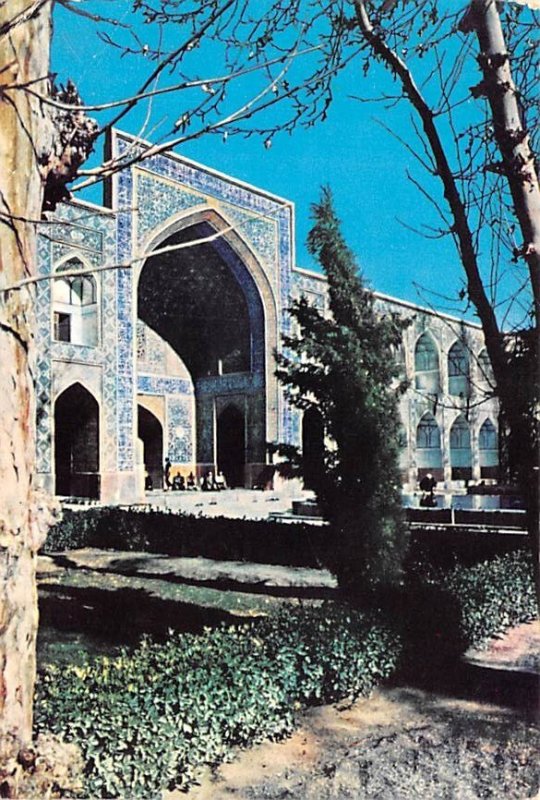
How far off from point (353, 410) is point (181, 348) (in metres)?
17.8

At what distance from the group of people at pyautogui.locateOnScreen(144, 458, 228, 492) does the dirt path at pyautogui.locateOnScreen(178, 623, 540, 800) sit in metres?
17.1

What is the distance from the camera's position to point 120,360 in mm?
17719

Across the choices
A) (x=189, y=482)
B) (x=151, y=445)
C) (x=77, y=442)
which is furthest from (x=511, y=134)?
(x=151, y=445)

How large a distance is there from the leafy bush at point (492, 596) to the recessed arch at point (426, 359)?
1954 cm

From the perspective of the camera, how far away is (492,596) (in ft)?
20.2

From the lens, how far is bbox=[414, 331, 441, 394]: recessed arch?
86.2 ft

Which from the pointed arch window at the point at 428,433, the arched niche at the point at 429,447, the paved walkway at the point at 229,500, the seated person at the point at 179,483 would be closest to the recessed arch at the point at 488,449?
the arched niche at the point at 429,447

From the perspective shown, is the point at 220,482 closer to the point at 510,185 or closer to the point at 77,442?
the point at 77,442

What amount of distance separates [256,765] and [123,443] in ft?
48.0

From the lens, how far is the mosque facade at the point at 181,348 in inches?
666

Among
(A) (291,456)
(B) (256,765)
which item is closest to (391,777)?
(B) (256,765)

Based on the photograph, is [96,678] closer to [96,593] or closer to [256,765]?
[256,765]

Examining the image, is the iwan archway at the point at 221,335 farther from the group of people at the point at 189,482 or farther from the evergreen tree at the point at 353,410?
the evergreen tree at the point at 353,410

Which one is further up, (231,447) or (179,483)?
(231,447)
